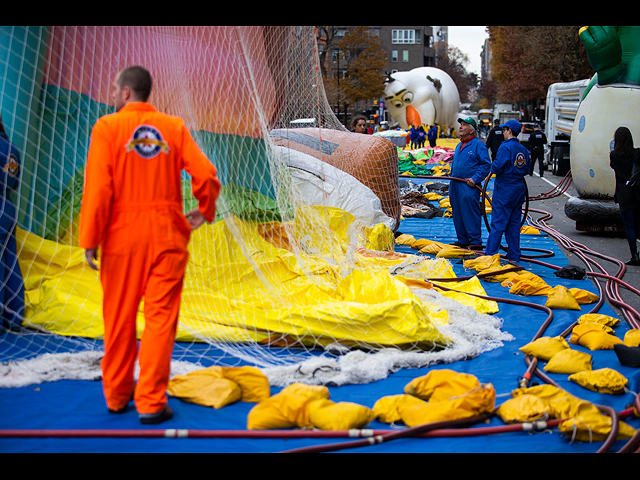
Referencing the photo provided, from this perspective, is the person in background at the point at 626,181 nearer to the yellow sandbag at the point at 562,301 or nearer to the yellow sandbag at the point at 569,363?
the yellow sandbag at the point at 562,301

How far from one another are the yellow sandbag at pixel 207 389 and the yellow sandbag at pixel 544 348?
1904 mm

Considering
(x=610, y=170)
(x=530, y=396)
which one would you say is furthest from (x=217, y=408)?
(x=610, y=170)

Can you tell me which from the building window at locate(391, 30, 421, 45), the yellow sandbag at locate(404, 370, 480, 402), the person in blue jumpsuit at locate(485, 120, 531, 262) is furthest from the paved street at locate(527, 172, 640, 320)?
the building window at locate(391, 30, 421, 45)

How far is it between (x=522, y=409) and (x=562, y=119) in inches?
662

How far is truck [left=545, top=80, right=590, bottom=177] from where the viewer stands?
1636 cm

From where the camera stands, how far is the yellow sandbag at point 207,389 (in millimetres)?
3070

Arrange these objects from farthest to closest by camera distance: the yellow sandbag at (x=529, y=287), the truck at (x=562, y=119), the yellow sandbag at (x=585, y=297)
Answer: the truck at (x=562, y=119) < the yellow sandbag at (x=529, y=287) < the yellow sandbag at (x=585, y=297)

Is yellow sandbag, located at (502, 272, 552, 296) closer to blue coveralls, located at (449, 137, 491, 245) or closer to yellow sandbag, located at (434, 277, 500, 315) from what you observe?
yellow sandbag, located at (434, 277, 500, 315)

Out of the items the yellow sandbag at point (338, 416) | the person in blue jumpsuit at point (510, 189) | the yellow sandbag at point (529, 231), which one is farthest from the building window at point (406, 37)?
the yellow sandbag at point (338, 416)

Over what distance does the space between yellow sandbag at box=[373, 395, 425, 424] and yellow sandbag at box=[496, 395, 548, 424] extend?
0.42m

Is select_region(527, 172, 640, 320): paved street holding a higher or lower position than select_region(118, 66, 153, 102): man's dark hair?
lower

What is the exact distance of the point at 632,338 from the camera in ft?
13.0

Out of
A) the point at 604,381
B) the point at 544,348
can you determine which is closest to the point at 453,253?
the point at 544,348
